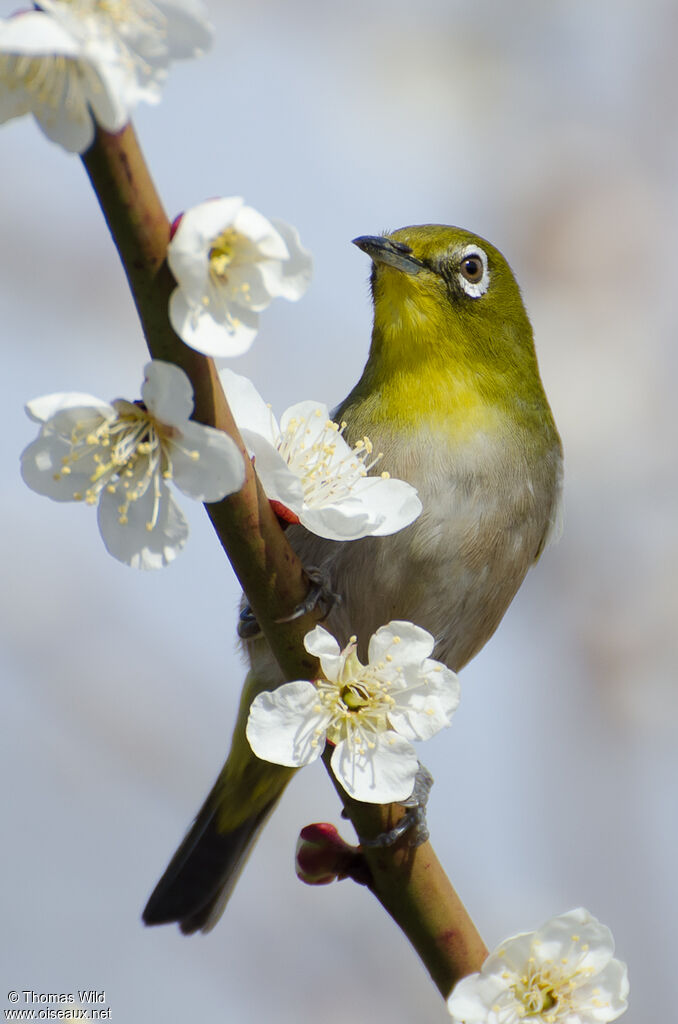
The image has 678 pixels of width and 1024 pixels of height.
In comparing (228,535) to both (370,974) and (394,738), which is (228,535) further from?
(370,974)

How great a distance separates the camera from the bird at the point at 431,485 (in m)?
4.35

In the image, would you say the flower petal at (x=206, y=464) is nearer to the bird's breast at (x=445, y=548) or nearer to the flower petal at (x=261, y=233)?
the flower petal at (x=261, y=233)

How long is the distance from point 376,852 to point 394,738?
0.53m

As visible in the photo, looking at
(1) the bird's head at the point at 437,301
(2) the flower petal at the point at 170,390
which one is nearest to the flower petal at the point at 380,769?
(2) the flower petal at the point at 170,390

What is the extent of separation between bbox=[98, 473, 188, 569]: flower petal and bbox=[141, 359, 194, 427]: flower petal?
209mm

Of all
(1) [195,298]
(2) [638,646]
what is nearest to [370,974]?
(2) [638,646]

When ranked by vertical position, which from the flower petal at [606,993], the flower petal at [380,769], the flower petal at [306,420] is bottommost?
the flower petal at [606,993]

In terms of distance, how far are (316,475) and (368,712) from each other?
0.57 meters

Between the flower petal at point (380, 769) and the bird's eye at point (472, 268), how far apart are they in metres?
3.04

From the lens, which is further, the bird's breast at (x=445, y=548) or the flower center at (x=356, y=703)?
the bird's breast at (x=445, y=548)

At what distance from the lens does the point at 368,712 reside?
7.83 feet

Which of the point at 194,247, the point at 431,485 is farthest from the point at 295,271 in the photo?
the point at 431,485

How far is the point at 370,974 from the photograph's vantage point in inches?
281

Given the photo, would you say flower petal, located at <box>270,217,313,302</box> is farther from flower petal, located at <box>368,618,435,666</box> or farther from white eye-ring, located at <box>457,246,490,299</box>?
white eye-ring, located at <box>457,246,490,299</box>
